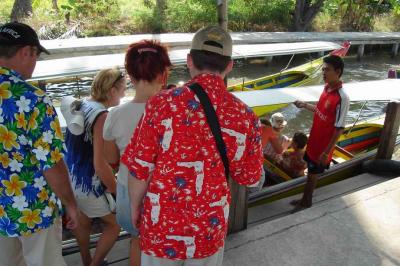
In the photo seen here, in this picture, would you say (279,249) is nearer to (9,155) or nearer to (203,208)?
(203,208)

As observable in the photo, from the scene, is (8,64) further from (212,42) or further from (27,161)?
(212,42)

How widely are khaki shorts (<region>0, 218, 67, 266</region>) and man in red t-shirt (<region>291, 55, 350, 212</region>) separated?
9.36 ft

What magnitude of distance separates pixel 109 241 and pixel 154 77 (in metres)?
1.24

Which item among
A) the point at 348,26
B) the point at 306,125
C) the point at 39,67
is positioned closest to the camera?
the point at 39,67

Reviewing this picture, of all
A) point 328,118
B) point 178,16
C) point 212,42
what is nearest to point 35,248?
point 212,42

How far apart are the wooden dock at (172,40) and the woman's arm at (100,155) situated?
29.3 ft

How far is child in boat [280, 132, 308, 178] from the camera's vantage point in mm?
4973

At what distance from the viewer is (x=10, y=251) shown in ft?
6.55

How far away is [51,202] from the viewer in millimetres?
1922

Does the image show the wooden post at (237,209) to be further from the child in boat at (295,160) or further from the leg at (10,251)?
the child in boat at (295,160)

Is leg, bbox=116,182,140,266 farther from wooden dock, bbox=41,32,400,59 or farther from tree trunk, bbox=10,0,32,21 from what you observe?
tree trunk, bbox=10,0,32,21

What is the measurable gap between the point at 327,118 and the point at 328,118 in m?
0.01

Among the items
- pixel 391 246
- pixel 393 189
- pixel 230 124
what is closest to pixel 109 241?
pixel 230 124

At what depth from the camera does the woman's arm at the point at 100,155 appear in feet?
7.01
